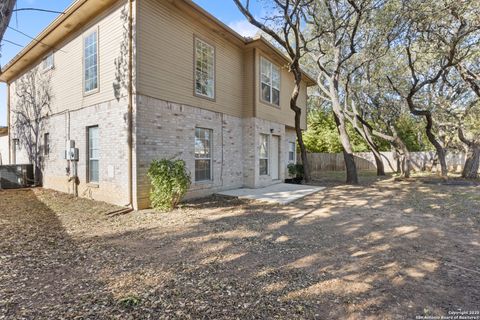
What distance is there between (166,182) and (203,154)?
2.60 m

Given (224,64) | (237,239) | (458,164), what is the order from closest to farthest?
(237,239), (224,64), (458,164)

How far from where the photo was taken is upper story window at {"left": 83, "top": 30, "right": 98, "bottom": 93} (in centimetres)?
788

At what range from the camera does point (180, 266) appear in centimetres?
349

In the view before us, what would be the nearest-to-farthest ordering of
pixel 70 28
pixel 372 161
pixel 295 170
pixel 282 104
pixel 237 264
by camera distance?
pixel 237 264 < pixel 70 28 < pixel 282 104 < pixel 295 170 < pixel 372 161

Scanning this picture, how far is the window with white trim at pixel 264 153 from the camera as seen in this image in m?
11.0

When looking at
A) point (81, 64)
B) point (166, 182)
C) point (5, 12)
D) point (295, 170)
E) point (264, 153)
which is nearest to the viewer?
point (5, 12)

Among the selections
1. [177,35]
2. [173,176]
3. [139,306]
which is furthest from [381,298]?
[177,35]

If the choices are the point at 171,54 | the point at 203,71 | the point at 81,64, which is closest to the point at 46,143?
the point at 81,64

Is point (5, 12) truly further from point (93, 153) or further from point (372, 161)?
point (372, 161)

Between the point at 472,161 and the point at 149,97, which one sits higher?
the point at 149,97

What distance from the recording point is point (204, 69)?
28.9 feet

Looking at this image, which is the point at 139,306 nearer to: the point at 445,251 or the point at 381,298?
the point at 381,298

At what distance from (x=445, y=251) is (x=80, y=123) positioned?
9932 mm

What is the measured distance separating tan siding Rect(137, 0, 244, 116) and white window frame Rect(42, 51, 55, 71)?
549 centimetres
